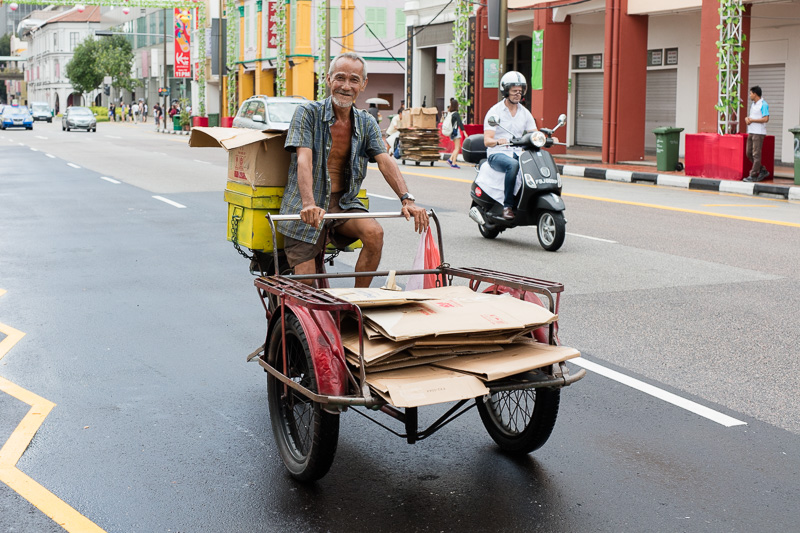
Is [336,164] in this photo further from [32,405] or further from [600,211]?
[600,211]

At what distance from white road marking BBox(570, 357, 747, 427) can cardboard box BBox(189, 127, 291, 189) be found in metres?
2.18

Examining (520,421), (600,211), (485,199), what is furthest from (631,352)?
(600,211)

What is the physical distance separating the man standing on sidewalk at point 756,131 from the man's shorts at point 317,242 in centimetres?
1610

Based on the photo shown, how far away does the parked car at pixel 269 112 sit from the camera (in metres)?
23.4

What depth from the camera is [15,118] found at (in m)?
59.6

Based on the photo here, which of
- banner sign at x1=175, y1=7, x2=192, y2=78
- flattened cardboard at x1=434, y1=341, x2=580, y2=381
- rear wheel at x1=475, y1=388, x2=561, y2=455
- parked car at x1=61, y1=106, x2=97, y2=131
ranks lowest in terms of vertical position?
rear wheel at x1=475, y1=388, x2=561, y2=455

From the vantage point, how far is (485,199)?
39.4 feet

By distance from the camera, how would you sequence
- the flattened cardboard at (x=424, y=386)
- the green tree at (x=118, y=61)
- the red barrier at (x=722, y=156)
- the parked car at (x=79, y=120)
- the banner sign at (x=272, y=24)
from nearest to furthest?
the flattened cardboard at (x=424, y=386)
the red barrier at (x=722, y=156)
the banner sign at (x=272, y=24)
the parked car at (x=79, y=120)
the green tree at (x=118, y=61)

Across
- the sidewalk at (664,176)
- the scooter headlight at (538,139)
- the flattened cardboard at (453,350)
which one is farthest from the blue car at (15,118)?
the flattened cardboard at (453,350)

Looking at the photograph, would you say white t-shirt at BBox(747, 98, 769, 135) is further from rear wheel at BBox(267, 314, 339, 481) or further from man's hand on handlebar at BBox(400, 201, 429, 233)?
rear wheel at BBox(267, 314, 339, 481)

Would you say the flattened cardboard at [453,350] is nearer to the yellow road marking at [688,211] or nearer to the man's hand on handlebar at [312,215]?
the man's hand on handlebar at [312,215]

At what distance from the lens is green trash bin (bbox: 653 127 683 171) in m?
23.0

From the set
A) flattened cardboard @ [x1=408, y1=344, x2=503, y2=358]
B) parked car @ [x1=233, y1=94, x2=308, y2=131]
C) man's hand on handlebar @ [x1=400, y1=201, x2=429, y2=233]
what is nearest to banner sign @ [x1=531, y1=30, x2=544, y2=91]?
parked car @ [x1=233, y1=94, x2=308, y2=131]

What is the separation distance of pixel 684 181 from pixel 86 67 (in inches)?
3197
